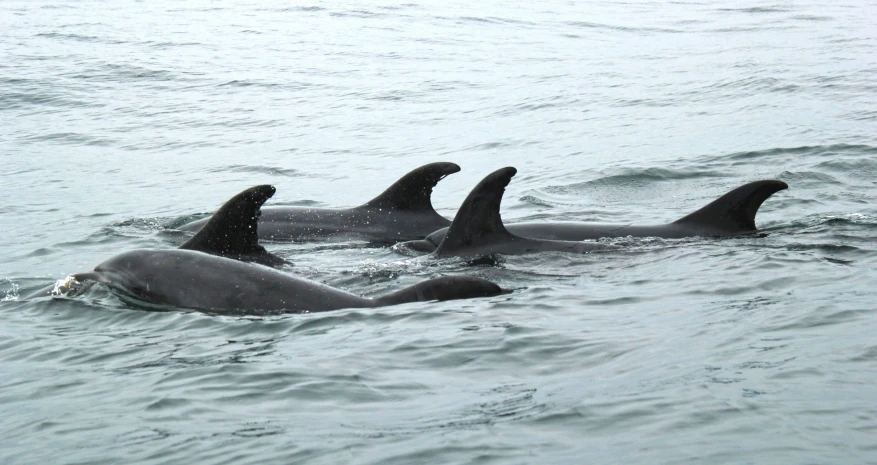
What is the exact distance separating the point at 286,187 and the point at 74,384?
1224cm

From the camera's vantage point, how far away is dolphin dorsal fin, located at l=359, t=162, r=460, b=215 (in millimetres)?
13415

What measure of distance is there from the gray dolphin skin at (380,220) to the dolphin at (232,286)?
12.8 feet

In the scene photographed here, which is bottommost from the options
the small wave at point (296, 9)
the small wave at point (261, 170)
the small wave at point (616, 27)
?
the small wave at point (261, 170)

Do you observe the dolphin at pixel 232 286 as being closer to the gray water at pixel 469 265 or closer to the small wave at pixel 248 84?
the gray water at pixel 469 265

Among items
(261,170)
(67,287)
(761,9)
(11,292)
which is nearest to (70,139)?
(261,170)

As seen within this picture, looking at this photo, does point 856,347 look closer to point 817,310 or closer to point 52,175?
point 817,310

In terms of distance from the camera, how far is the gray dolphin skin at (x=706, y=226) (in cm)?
1173

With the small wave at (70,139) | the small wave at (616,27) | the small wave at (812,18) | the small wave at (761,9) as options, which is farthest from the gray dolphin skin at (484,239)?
the small wave at (761,9)

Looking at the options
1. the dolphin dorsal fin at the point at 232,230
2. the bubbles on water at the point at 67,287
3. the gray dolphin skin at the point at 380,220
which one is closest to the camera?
the bubbles on water at the point at 67,287

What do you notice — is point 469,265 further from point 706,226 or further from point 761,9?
point 761,9

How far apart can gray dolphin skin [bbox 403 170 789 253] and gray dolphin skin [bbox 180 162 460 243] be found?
1.75m

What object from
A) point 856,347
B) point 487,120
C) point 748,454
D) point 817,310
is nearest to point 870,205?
point 817,310

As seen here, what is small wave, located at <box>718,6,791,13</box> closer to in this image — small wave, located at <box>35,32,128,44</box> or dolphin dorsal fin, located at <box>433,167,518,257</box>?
small wave, located at <box>35,32,128,44</box>

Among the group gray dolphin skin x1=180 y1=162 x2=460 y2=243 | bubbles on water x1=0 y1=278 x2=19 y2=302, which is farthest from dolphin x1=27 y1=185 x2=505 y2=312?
gray dolphin skin x1=180 y1=162 x2=460 y2=243
